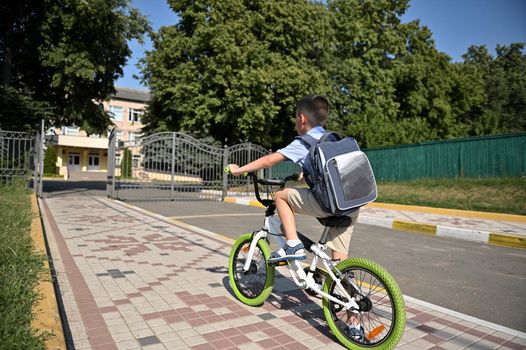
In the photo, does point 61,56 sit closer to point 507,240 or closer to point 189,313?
point 189,313

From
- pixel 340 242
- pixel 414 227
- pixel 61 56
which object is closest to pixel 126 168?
pixel 61 56

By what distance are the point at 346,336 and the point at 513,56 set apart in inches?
2060

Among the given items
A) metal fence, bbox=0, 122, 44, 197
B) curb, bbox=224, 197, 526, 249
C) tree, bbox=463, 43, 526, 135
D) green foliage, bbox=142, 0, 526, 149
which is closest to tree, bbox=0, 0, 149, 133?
metal fence, bbox=0, 122, 44, 197

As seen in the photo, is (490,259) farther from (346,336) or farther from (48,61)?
(48,61)

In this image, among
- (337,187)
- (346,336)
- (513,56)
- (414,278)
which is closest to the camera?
(337,187)

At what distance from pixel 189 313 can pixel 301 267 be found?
3.61 ft

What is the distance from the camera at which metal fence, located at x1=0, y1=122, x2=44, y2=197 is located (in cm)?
1348

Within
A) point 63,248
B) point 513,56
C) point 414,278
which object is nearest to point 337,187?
point 414,278

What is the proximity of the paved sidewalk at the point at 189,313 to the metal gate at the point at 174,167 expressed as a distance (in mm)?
9439

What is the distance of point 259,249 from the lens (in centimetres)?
356

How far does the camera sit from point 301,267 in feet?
10.2

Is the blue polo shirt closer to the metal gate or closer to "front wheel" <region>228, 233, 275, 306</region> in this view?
"front wheel" <region>228, 233, 275, 306</region>

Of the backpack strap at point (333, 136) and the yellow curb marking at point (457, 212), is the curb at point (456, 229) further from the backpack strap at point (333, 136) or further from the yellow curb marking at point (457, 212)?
the backpack strap at point (333, 136)

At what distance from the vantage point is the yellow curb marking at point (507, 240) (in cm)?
753
